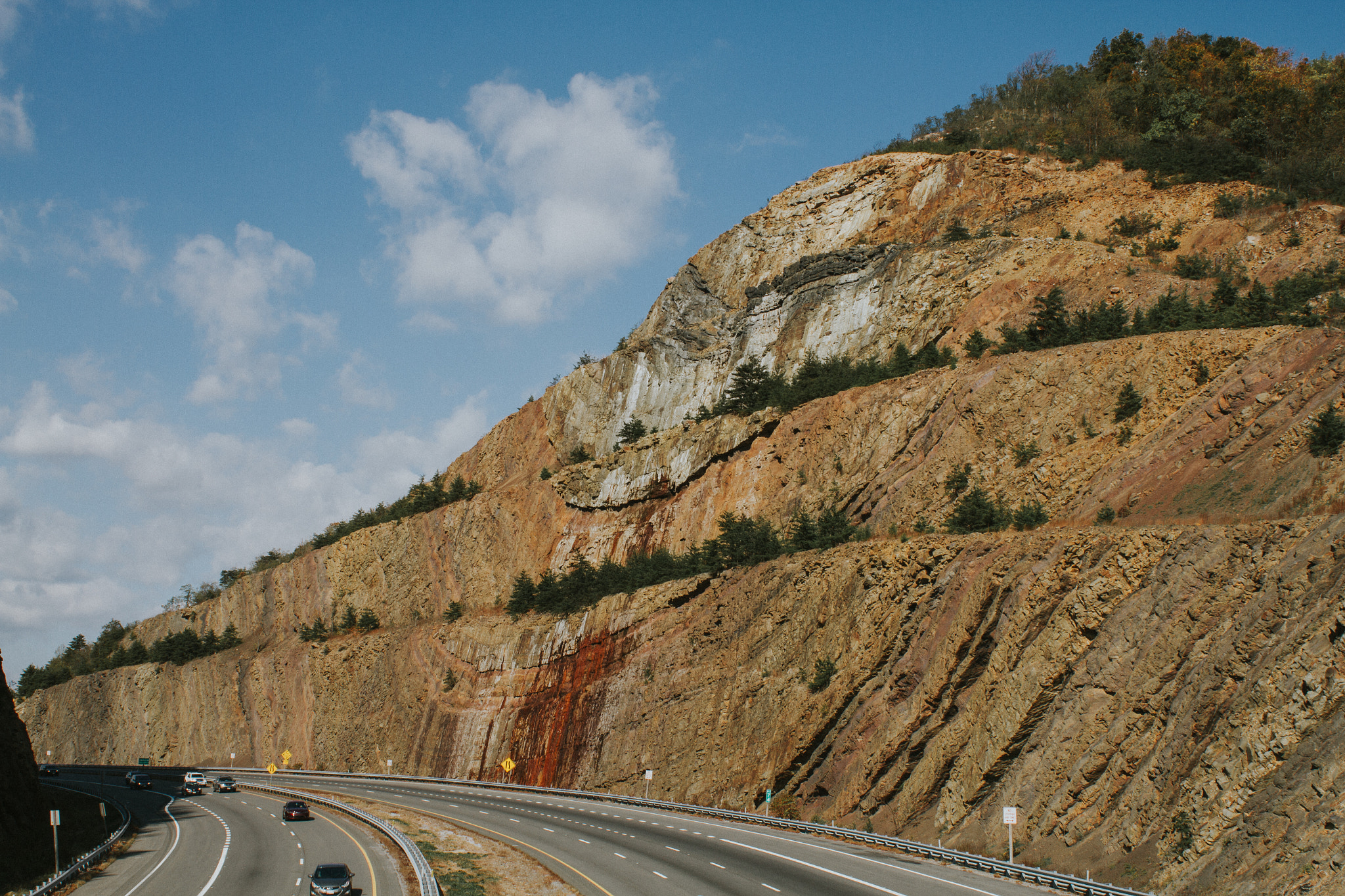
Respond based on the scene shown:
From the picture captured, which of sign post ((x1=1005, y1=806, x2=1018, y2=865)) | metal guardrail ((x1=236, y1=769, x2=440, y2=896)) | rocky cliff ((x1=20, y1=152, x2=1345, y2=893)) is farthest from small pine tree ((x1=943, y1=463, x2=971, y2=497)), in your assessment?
metal guardrail ((x1=236, y1=769, x2=440, y2=896))

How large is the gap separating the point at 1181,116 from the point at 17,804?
7603 centimetres

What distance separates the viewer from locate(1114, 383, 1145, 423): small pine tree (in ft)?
127

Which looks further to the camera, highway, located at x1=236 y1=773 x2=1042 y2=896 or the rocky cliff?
the rocky cliff

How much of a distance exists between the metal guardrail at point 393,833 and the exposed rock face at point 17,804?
10.2 meters

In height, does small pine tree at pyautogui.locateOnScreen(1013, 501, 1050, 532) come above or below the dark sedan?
above

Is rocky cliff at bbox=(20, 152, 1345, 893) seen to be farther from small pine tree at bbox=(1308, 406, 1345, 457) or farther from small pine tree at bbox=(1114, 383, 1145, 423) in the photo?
small pine tree at bbox=(1114, 383, 1145, 423)

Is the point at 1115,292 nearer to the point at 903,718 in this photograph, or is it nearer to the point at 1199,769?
the point at 903,718

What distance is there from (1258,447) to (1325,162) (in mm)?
33025

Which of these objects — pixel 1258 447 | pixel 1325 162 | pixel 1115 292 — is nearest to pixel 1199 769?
pixel 1258 447

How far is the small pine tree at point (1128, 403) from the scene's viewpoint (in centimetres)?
3878

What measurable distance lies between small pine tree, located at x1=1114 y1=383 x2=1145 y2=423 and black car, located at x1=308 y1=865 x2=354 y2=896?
33010mm

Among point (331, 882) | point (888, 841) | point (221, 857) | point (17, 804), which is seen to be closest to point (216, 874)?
point (221, 857)

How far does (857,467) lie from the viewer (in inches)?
1925

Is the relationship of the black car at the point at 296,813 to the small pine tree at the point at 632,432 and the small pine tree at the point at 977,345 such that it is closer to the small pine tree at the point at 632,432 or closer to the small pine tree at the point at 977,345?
the small pine tree at the point at 632,432
